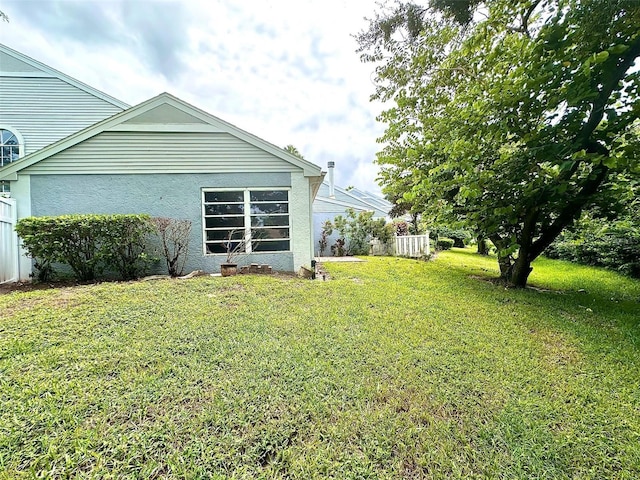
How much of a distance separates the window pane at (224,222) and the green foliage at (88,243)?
1.45 m

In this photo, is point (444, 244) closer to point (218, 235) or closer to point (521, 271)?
point (521, 271)

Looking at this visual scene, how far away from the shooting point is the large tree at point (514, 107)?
14.3 ft

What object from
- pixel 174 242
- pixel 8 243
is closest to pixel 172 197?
pixel 174 242

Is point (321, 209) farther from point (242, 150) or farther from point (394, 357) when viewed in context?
point (394, 357)

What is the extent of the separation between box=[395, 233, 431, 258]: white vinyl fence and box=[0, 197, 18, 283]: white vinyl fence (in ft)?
43.9

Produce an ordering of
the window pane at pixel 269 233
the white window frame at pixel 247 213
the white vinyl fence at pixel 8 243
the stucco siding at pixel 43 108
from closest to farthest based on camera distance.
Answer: the white vinyl fence at pixel 8 243, the white window frame at pixel 247 213, the window pane at pixel 269 233, the stucco siding at pixel 43 108

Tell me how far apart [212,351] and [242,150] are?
598 centimetres

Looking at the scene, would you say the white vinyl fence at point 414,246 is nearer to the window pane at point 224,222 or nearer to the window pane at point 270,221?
the window pane at point 270,221

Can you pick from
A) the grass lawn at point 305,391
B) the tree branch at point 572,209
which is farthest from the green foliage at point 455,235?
the grass lawn at point 305,391

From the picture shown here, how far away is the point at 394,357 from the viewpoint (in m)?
3.37

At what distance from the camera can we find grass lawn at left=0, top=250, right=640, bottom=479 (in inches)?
79.4

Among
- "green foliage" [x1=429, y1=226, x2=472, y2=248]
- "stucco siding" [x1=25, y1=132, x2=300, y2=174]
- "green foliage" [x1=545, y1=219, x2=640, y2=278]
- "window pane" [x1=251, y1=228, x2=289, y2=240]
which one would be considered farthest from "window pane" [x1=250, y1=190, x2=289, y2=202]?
"green foliage" [x1=429, y1=226, x2=472, y2=248]

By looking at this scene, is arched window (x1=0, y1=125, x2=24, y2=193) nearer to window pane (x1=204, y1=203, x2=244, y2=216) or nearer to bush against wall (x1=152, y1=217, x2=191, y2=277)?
bush against wall (x1=152, y1=217, x2=191, y2=277)

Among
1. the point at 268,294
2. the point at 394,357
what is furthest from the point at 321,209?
the point at 394,357
